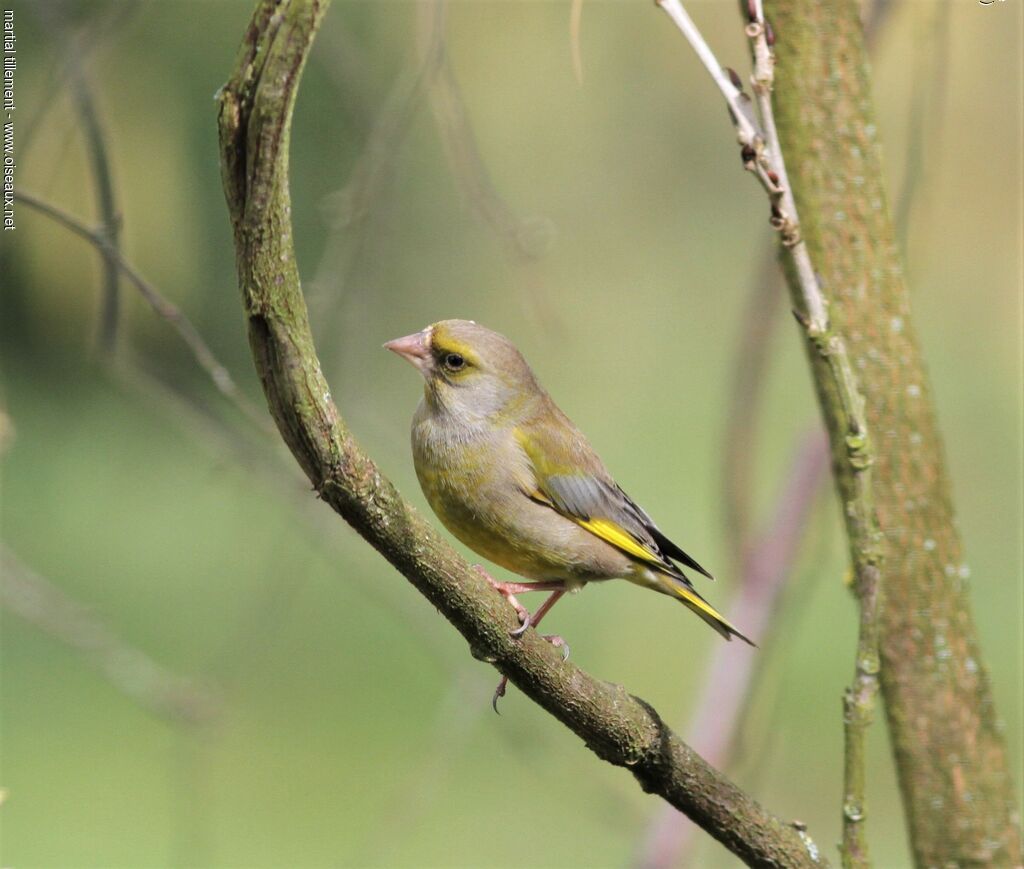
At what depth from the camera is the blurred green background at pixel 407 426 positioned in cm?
574

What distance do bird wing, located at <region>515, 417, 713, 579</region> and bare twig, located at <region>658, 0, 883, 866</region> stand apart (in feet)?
1.76

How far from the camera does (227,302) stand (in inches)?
296

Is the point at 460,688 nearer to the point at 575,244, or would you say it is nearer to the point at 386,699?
the point at 386,699

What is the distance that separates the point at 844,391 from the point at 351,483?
3.61ft

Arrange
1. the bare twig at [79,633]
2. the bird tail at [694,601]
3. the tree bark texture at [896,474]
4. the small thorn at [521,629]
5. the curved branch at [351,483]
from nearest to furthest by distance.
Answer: the curved branch at [351,483] → the small thorn at [521,629] → the tree bark texture at [896,474] → the bird tail at [694,601] → the bare twig at [79,633]

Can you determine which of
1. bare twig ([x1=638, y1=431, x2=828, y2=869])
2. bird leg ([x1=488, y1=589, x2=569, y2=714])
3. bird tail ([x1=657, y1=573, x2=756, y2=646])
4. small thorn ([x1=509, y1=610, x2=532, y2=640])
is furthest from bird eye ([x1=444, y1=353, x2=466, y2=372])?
bare twig ([x1=638, y1=431, x2=828, y2=869])

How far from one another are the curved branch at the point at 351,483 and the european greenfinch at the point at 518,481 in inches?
22.1

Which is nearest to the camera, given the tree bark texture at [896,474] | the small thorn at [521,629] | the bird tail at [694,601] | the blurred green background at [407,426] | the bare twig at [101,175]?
the small thorn at [521,629]

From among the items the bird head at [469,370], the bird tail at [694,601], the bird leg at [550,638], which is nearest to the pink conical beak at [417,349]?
the bird head at [469,370]

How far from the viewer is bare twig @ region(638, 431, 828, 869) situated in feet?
11.5

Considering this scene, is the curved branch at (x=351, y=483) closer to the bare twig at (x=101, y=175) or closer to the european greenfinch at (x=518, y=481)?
the european greenfinch at (x=518, y=481)

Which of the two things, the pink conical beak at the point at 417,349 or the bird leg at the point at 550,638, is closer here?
the bird leg at the point at 550,638

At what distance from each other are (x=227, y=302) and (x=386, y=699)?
2.61 m

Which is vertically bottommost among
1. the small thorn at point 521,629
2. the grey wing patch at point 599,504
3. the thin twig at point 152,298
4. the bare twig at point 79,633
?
the bare twig at point 79,633
